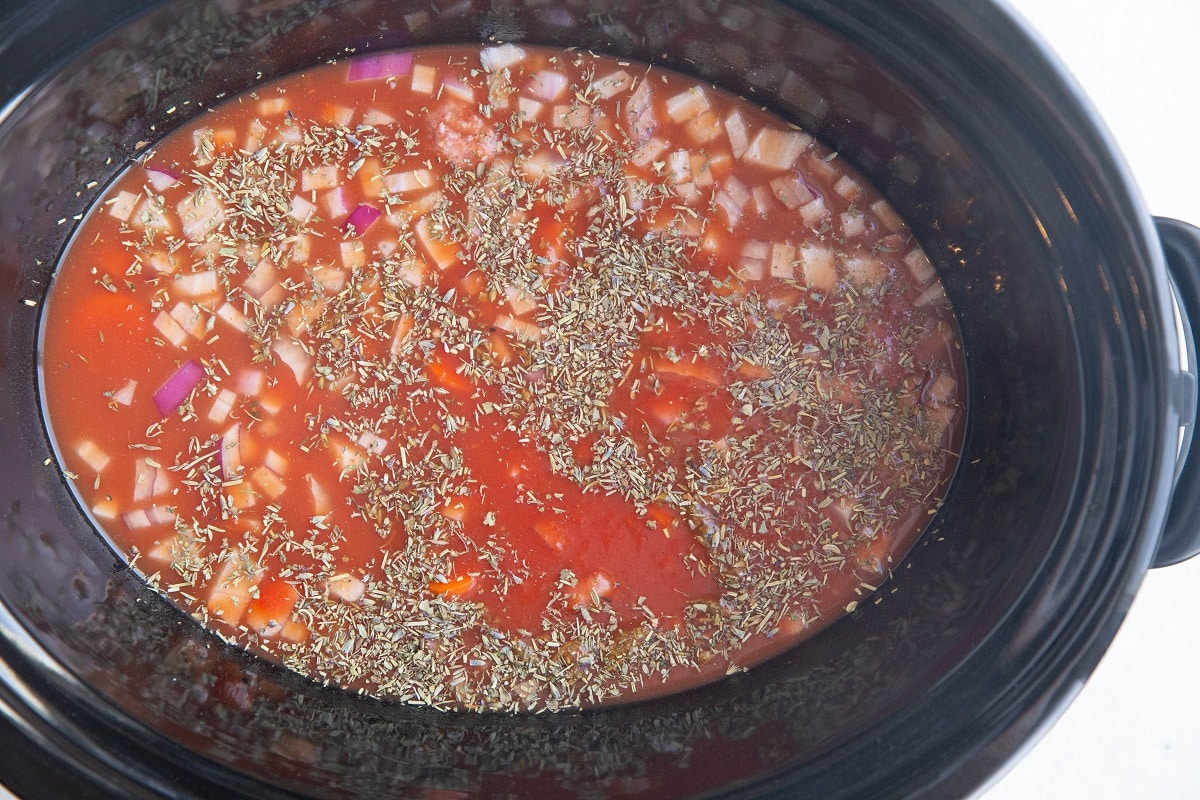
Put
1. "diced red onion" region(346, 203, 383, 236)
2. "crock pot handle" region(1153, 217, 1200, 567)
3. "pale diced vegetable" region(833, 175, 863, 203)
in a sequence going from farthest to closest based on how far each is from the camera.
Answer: "pale diced vegetable" region(833, 175, 863, 203) → "diced red onion" region(346, 203, 383, 236) → "crock pot handle" region(1153, 217, 1200, 567)

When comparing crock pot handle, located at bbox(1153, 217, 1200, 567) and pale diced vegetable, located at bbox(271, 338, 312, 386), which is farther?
pale diced vegetable, located at bbox(271, 338, 312, 386)

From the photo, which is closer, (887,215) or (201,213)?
(201,213)

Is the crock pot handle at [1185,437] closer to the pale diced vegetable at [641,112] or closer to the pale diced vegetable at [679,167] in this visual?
the pale diced vegetable at [679,167]

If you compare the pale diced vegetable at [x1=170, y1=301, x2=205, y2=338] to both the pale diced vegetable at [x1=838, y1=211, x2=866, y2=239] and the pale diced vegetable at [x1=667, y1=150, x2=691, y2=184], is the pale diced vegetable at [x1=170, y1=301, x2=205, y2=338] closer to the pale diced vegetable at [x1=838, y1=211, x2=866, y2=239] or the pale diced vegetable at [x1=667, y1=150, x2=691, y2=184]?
the pale diced vegetable at [x1=667, y1=150, x2=691, y2=184]

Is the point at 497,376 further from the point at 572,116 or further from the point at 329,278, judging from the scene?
the point at 572,116

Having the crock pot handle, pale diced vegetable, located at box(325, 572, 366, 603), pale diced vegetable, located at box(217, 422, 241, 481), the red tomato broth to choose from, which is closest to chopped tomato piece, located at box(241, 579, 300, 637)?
the red tomato broth

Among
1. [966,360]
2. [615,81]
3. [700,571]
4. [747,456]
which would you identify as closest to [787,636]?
[700,571]

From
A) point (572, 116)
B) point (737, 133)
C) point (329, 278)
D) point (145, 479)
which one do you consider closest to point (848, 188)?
point (737, 133)
